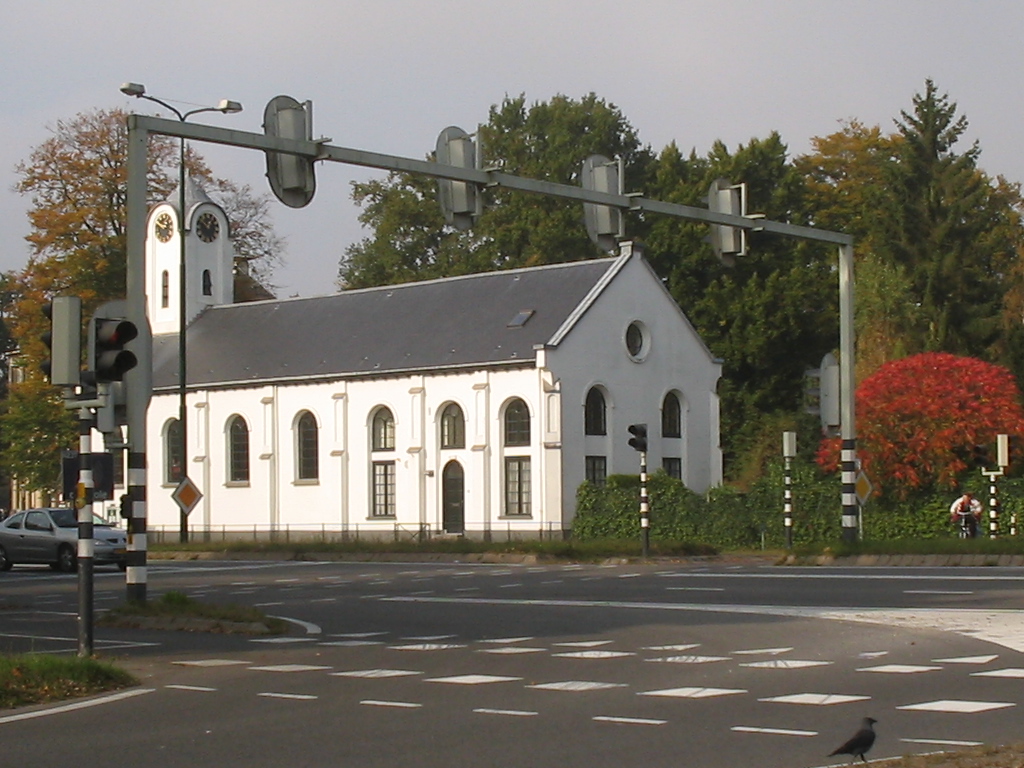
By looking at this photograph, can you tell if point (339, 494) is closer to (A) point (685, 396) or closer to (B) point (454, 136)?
(A) point (685, 396)

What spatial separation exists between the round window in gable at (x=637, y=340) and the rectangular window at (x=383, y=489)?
10.0m

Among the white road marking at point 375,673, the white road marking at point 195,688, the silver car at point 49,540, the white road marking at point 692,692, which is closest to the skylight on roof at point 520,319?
the silver car at point 49,540

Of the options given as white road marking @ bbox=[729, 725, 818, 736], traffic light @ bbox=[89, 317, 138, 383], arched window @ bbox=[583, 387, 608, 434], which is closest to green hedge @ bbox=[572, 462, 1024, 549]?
arched window @ bbox=[583, 387, 608, 434]

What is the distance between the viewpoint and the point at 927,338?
59.0 meters

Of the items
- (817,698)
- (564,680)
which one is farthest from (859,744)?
(564,680)

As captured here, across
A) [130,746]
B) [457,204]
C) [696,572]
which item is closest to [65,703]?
[130,746]

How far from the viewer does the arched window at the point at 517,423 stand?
55656mm

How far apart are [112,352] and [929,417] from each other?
30.4m

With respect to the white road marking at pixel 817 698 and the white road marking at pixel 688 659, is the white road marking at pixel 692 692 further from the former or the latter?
the white road marking at pixel 688 659

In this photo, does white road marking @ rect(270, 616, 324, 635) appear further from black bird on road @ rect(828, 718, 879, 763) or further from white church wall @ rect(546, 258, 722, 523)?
white church wall @ rect(546, 258, 722, 523)

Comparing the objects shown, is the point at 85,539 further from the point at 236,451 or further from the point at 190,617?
the point at 236,451

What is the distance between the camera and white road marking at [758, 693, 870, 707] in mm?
10569

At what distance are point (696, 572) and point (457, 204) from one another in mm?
10524

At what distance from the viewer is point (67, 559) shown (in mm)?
38000
